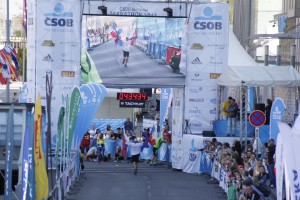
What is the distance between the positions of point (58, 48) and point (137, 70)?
2833 mm

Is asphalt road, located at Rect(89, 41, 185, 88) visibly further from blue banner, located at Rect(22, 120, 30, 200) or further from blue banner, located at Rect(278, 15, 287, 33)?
blue banner, located at Rect(22, 120, 30, 200)

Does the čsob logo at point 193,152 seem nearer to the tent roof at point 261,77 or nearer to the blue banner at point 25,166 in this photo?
the tent roof at point 261,77

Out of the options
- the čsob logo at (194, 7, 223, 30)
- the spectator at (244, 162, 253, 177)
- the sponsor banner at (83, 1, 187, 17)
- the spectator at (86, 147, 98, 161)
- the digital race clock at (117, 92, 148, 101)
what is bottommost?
the spectator at (86, 147, 98, 161)

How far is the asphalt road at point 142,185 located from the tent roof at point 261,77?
11.0 ft

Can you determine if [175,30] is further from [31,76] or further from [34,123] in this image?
[34,123]

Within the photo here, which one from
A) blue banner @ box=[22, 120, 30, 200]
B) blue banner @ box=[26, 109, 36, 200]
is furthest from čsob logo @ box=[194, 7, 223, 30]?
blue banner @ box=[22, 120, 30, 200]

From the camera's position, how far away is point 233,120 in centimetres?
3456

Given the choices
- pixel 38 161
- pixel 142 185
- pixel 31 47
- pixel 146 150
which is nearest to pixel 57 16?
pixel 31 47

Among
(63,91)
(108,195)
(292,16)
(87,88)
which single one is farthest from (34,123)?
(292,16)

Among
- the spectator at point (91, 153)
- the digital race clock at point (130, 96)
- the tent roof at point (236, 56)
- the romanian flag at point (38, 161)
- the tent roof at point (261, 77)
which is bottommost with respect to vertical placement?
the spectator at point (91, 153)

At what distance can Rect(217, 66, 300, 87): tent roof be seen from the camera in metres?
32.8

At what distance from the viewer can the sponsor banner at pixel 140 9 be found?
3475cm

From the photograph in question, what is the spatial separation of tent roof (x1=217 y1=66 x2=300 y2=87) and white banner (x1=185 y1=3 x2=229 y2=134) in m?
1.50

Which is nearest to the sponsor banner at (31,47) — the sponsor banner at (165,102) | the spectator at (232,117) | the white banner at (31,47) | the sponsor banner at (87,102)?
the white banner at (31,47)
